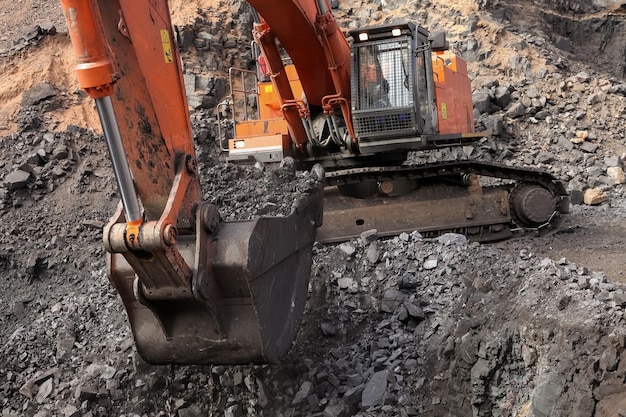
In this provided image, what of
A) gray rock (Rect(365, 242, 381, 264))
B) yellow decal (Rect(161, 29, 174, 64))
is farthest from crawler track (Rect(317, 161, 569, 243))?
yellow decal (Rect(161, 29, 174, 64))

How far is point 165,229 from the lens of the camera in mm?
3117

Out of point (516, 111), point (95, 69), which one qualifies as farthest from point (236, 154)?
point (516, 111)

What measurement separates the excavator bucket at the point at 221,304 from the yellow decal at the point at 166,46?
95cm

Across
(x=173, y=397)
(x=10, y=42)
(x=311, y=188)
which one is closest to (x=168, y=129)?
(x=311, y=188)

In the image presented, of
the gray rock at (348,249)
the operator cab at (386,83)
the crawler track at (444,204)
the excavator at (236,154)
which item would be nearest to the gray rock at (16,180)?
the excavator at (236,154)

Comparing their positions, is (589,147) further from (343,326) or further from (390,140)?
(343,326)

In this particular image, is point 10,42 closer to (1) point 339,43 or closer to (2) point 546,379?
(1) point 339,43

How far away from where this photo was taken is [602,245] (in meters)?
7.45

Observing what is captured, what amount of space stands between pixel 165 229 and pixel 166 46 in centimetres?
108

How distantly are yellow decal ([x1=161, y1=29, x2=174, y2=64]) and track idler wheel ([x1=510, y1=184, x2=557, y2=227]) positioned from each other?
578cm

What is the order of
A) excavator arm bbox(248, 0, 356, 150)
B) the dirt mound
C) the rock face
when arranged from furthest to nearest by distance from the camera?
the dirt mound, excavator arm bbox(248, 0, 356, 150), the rock face

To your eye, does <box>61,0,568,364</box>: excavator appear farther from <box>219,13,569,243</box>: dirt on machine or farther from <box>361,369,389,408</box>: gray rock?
<box>361,369,389,408</box>: gray rock

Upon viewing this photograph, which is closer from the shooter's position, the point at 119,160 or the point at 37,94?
the point at 119,160

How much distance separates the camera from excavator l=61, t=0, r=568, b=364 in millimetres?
3133
